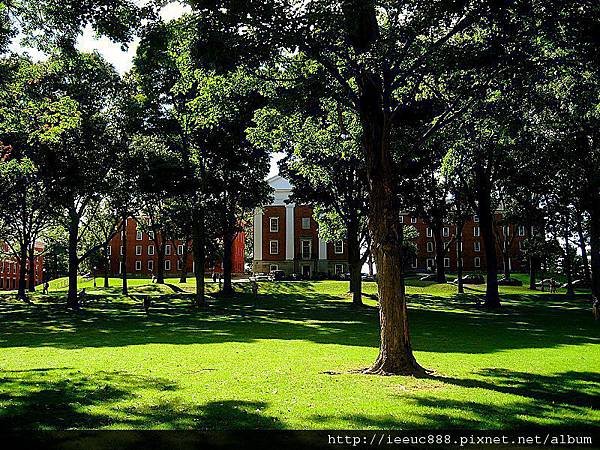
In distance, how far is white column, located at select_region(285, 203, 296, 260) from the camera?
80312mm

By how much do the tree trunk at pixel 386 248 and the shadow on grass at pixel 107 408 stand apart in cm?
402

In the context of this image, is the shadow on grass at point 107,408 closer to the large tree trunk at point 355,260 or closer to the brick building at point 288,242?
the large tree trunk at point 355,260

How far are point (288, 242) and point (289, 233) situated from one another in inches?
48.8

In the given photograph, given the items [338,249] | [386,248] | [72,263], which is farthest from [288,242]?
[386,248]

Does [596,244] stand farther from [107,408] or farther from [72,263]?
[72,263]

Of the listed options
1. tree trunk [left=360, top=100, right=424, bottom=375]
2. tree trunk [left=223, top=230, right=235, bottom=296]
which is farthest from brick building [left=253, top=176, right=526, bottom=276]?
tree trunk [left=360, top=100, right=424, bottom=375]

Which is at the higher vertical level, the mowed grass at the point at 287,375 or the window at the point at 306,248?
the window at the point at 306,248

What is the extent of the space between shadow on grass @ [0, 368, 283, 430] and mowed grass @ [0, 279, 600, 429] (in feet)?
0.09

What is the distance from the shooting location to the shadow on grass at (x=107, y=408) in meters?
7.79

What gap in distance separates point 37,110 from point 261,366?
11922 millimetres

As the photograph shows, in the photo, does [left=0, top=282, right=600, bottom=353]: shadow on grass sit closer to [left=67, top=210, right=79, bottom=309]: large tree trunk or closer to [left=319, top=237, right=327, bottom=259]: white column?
[left=67, top=210, right=79, bottom=309]: large tree trunk

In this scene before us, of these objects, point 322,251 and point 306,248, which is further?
point 306,248

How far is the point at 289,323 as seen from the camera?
87.1ft

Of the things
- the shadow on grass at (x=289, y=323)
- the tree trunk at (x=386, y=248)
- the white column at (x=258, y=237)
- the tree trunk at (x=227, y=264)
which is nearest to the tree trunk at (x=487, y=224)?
the shadow on grass at (x=289, y=323)
